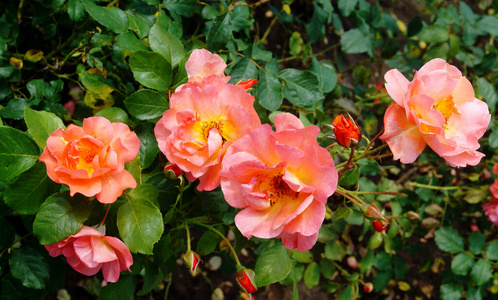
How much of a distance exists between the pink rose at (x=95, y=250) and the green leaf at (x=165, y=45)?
405 mm

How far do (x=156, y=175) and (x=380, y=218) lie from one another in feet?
1.56

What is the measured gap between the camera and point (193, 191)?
1.04 m

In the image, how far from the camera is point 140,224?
0.72 meters

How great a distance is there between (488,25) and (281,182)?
4.73 feet

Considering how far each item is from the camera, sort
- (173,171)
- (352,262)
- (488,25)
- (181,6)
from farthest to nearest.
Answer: (352,262) < (488,25) < (181,6) < (173,171)

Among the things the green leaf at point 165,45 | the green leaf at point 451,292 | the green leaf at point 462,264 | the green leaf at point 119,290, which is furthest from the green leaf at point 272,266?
the green leaf at point 451,292

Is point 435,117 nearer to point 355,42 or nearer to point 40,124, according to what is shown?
point 40,124

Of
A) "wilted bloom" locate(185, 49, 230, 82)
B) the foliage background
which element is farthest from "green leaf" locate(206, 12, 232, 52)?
"wilted bloom" locate(185, 49, 230, 82)

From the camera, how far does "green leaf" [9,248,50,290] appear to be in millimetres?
931

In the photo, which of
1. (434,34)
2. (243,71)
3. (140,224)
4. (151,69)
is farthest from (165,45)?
(434,34)

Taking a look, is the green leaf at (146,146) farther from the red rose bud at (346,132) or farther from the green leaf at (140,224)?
the red rose bud at (346,132)

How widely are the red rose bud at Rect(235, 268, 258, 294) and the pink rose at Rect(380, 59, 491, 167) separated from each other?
0.39 meters

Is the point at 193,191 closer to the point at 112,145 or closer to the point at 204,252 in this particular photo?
the point at 204,252

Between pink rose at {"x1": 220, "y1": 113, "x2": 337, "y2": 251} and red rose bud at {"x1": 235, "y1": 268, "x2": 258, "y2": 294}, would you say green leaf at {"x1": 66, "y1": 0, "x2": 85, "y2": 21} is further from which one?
red rose bud at {"x1": 235, "y1": 268, "x2": 258, "y2": 294}
